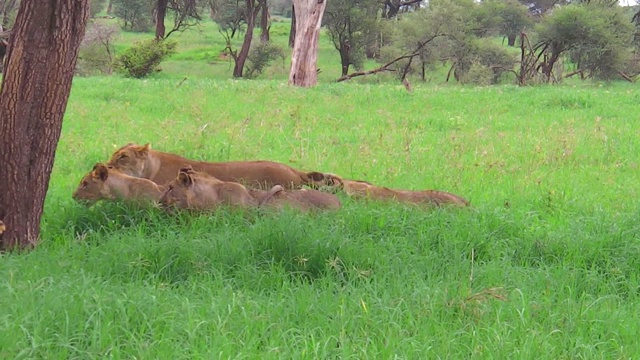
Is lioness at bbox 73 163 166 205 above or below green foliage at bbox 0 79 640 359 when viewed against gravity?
above

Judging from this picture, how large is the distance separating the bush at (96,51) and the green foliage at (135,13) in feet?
30.9

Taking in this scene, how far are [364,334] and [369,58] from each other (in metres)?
40.4

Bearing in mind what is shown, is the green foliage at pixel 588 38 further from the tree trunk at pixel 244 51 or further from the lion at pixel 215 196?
the lion at pixel 215 196

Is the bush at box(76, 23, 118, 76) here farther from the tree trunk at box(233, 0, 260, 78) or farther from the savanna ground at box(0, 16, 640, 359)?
the savanna ground at box(0, 16, 640, 359)

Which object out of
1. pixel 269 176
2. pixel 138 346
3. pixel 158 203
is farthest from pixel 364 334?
pixel 269 176

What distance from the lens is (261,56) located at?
38.3 metres

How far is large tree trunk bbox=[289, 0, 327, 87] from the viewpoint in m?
22.4

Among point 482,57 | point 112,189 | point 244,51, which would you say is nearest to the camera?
point 112,189

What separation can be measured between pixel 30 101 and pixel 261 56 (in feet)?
108

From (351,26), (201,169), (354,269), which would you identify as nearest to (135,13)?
(351,26)

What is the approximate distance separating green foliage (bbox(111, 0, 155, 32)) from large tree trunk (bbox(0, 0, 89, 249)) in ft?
140

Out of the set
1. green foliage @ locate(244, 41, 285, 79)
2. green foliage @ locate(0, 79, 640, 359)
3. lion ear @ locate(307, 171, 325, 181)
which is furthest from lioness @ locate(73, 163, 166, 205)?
green foliage @ locate(244, 41, 285, 79)

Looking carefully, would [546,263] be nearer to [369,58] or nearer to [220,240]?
[220,240]

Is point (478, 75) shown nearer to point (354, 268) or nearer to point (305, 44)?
point (305, 44)
